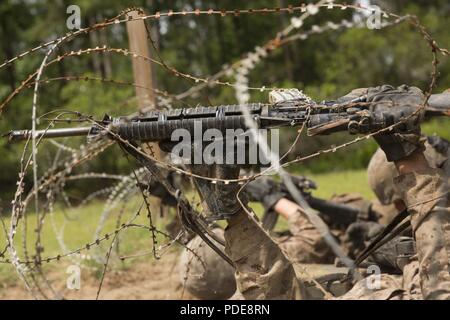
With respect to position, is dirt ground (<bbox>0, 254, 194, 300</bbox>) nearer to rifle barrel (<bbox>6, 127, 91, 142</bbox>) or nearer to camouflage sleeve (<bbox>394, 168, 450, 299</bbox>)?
rifle barrel (<bbox>6, 127, 91, 142</bbox>)

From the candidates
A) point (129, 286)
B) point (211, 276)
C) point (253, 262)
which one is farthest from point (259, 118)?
point (129, 286)

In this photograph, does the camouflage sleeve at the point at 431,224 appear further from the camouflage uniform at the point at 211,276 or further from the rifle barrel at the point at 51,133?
the camouflage uniform at the point at 211,276

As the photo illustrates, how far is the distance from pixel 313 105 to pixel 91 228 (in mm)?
6553

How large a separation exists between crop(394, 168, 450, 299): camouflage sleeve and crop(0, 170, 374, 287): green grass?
250 centimetres

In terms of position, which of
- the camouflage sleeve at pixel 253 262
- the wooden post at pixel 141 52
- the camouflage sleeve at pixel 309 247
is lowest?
the camouflage sleeve at pixel 253 262

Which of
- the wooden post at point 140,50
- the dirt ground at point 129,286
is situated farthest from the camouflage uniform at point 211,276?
the wooden post at point 140,50

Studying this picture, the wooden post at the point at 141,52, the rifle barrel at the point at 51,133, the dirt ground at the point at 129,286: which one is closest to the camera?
the rifle barrel at the point at 51,133

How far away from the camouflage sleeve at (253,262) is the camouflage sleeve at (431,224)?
0.76 m

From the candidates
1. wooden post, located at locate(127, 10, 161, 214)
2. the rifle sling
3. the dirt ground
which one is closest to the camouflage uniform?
the dirt ground

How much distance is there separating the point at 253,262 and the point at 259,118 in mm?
810

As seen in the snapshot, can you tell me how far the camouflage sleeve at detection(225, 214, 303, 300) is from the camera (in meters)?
3.78

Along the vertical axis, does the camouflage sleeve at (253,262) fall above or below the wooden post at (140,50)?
below

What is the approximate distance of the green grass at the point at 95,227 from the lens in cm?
701

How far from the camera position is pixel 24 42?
2017 cm
